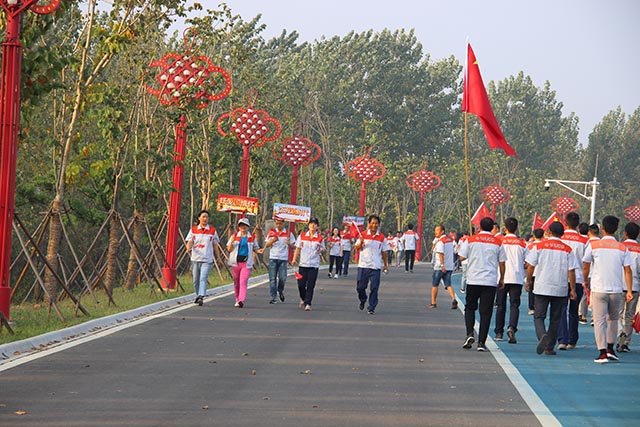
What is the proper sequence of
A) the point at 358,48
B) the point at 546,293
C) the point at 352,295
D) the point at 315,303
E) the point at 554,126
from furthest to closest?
the point at 554,126, the point at 358,48, the point at 352,295, the point at 315,303, the point at 546,293

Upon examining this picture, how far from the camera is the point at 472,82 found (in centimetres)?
1955

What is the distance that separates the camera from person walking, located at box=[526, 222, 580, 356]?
15.7 m

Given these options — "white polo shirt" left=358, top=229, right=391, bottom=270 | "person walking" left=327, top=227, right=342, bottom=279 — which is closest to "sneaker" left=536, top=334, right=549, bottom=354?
"white polo shirt" left=358, top=229, right=391, bottom=270

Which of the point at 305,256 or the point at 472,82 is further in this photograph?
the point at 305,256

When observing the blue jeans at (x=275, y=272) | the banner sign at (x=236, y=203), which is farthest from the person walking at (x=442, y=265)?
the banner sign at (x=236, y=203)

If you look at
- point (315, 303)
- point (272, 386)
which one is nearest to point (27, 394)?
point (272, 386)

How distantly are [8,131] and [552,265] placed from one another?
766cm

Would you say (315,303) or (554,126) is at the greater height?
(554,126)

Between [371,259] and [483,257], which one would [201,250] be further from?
[483,257]

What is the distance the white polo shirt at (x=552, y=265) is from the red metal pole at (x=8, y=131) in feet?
23.6

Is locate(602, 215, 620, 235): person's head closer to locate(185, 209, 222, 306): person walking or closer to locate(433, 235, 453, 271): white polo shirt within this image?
locate(433, 235, 453, 271): white polo shirt

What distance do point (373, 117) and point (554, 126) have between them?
31519 millimetres

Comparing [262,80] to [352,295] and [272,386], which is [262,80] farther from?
[272,386]

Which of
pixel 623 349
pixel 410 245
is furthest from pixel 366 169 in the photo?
pixel 623 349
